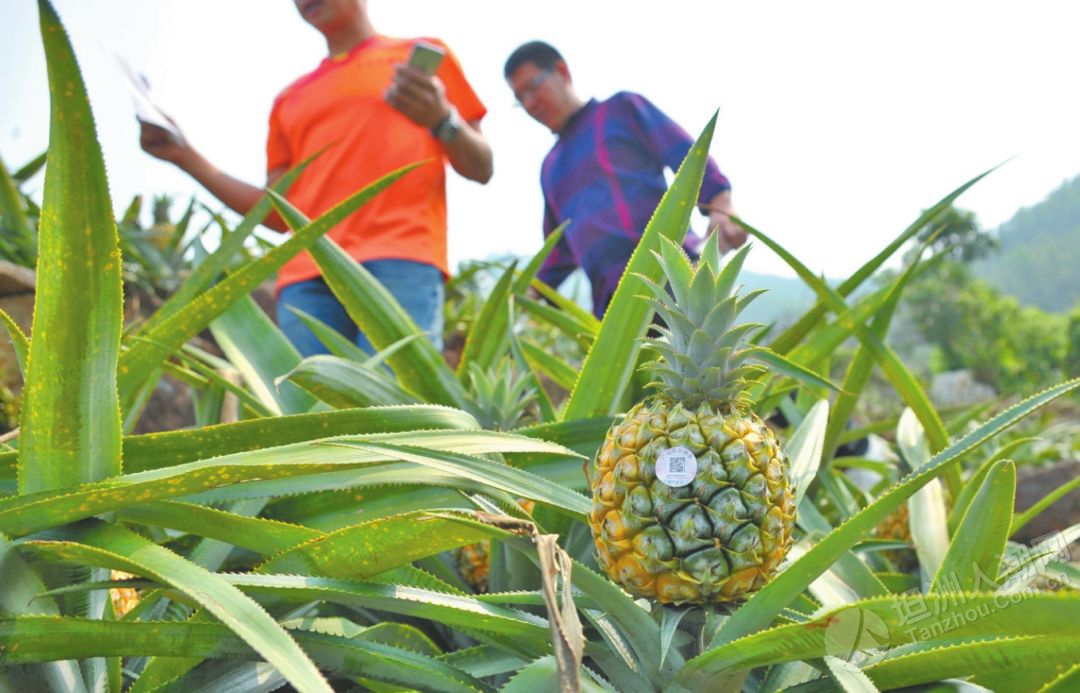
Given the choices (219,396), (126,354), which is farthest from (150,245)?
(126,354)

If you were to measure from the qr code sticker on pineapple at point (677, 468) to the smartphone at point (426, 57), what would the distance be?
133 cm

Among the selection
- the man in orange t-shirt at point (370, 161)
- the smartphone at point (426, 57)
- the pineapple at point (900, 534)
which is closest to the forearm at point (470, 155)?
the man in orange t-shirt at point (370, 161)

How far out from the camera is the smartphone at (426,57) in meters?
1.71

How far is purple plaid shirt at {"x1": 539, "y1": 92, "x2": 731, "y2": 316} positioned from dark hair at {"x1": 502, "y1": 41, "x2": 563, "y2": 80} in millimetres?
281

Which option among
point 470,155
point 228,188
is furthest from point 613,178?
point 228,188

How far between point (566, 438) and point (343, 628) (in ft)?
1.06

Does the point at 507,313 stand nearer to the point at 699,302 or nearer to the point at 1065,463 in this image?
the point at 699,302

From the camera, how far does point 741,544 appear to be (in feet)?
2.10

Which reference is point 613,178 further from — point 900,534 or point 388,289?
point 900,534

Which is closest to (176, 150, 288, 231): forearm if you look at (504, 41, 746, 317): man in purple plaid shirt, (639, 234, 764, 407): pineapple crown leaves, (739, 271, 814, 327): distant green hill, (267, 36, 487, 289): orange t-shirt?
(267, 36, 487, 289): orange t-shirt

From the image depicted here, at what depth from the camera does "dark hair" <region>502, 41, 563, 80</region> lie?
270cm

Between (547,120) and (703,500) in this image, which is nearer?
(703,500)

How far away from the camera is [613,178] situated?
2365 mm

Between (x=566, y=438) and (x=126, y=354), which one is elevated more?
(x=126, y=354)
